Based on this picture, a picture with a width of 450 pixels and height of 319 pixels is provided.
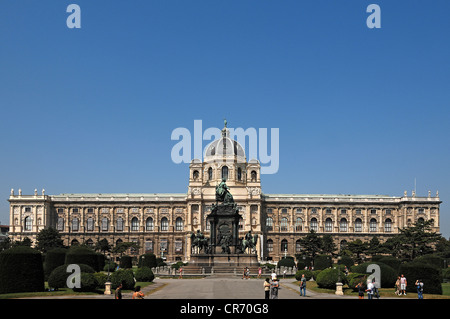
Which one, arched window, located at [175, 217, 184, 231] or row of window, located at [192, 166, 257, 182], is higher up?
row of window, located at [192, 166, 257, 182]

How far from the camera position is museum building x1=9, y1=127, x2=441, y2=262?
12638 centimetres

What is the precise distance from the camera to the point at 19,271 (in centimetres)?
3575

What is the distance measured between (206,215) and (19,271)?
90955 millimetres

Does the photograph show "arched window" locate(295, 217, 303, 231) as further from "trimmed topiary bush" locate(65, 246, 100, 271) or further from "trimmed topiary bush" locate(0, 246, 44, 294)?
"trimmed topiary bush" locate(0, 246, 44, 294)

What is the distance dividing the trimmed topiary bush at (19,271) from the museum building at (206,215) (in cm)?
8889

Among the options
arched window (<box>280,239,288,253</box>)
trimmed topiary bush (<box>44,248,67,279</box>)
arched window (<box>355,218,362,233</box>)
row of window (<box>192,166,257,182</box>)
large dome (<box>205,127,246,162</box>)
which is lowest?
arched window (<box>280,239,288,253</box>)

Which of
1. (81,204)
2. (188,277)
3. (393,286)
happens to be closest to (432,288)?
(393,286)

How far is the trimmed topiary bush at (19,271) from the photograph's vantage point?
1395 inches

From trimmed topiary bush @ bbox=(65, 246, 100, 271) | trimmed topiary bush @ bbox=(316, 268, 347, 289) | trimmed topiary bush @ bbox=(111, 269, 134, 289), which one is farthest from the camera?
trimmed topiary bush @ bbox=(65, 246, 100, 271)

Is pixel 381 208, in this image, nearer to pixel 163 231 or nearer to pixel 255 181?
pixel 255 181

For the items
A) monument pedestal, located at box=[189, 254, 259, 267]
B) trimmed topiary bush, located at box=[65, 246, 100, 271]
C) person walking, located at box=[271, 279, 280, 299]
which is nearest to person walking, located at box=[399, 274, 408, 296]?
person walking, located at box=[271, 279, 280, 299]

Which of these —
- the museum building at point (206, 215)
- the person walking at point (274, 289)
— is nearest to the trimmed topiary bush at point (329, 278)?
the person walking at point (274, 289)

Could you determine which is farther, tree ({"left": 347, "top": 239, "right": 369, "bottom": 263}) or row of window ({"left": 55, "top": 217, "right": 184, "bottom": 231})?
row of window ({"left": 55, "top": 217, "right": 184, "bottom": 231})
